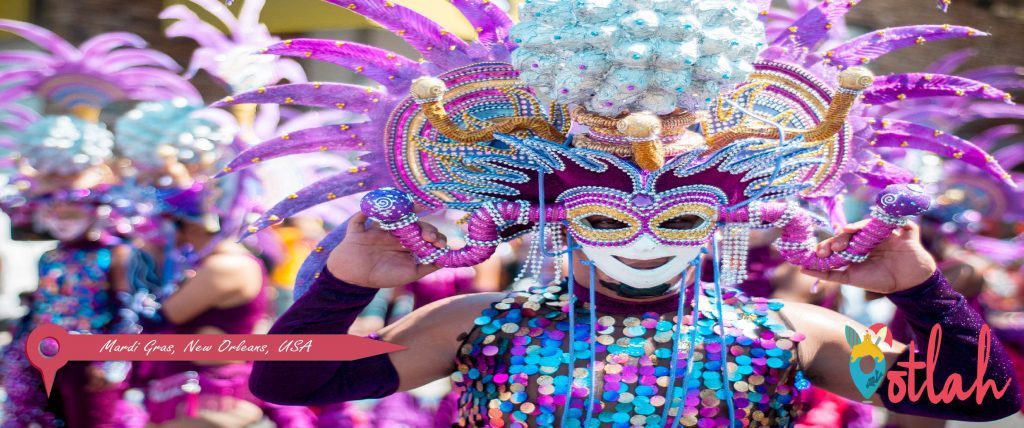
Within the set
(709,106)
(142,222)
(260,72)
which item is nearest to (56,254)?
(142,222)

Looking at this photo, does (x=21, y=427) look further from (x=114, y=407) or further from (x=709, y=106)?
(x=709, y=106)

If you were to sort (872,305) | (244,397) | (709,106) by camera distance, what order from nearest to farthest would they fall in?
(709,106)
(244,397)
(872,305)

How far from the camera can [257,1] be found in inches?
173

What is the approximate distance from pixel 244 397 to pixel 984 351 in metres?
2.35

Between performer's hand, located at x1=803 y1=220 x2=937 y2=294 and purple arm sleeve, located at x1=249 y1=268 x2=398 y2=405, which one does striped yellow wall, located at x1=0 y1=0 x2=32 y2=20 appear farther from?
performer's hand, located at x1=803 y1=220 x2=937 y2=294

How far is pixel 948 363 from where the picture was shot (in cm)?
230

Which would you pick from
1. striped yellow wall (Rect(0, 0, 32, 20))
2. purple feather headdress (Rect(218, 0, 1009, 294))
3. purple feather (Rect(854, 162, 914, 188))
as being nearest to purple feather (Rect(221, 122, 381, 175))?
purple feather headdress (Rect(218, 0, 1009, 294))

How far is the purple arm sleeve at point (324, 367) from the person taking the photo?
88.6 inches

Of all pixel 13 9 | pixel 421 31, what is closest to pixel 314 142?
pixel 421 31

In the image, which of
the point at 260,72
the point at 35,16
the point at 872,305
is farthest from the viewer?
the point at 35,16

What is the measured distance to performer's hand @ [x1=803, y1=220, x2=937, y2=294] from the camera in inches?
88.8

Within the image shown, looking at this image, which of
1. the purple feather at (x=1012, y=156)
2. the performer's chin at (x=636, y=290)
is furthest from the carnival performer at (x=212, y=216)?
the purple feather at (x=1012, y=156)

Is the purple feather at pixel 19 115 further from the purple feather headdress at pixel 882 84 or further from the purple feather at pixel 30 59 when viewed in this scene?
the purple feather headdress at pixel 882 84

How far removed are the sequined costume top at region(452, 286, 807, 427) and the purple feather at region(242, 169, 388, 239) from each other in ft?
1.32
